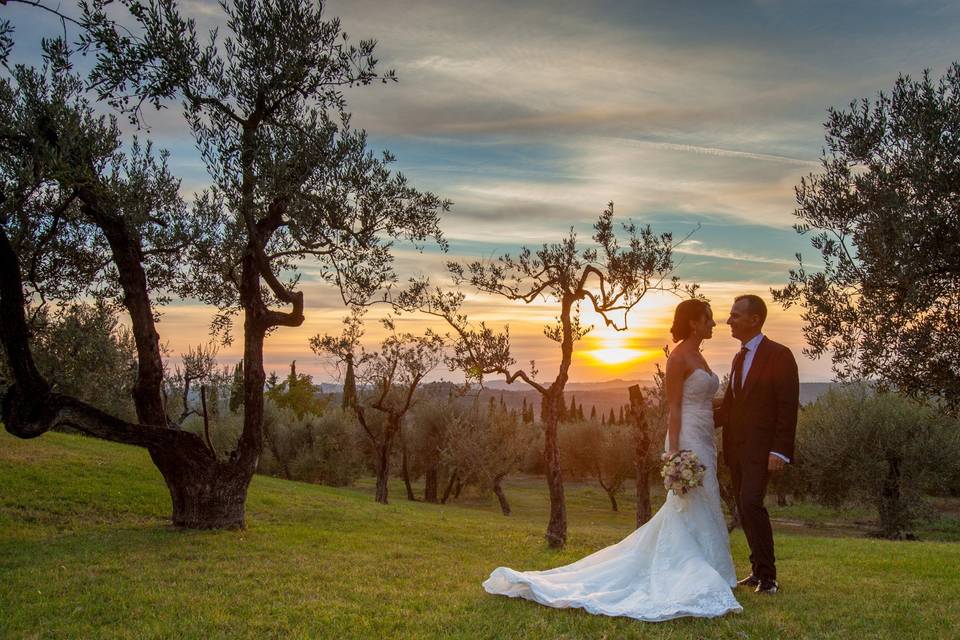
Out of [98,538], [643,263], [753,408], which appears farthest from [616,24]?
[98,538]

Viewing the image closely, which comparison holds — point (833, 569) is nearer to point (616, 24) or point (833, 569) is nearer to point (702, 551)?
point (702, 551)

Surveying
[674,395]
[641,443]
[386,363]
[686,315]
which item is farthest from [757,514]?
[386,363]

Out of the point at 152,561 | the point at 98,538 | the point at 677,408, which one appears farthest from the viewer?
the point at 98,538

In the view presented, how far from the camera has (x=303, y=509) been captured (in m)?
22.2

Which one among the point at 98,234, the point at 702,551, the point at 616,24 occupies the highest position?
the point at 616,24

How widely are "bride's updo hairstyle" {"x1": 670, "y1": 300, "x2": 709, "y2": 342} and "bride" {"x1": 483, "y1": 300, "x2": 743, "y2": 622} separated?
0.01m

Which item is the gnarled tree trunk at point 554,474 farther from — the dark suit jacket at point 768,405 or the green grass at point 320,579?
the dark suit jacket at point 768,405

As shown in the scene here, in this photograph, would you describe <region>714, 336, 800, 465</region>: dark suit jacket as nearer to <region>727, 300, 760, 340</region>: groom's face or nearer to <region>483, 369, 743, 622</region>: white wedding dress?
<region>727, 300, 760, 340</region>: groom's face

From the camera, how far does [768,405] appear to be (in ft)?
30.0

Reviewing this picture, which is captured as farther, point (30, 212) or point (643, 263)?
point (643, 263)

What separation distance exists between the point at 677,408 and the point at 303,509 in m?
15.6

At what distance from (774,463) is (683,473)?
1.12 metres

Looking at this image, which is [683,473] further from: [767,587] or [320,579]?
[320,579]

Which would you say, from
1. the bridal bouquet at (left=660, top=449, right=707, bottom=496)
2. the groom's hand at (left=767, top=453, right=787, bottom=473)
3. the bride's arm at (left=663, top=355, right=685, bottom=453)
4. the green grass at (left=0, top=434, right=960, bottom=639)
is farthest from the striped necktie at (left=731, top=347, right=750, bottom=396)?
the green grass at (left=0, top=434, right=960, bottom=639)
